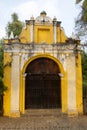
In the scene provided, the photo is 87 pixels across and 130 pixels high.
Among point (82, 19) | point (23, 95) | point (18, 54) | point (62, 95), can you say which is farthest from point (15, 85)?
point (82, 19)

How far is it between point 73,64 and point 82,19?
17.7 ft

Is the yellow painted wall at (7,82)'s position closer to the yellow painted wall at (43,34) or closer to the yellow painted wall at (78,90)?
the yellow painted wall at (43,34)

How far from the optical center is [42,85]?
60.2ft

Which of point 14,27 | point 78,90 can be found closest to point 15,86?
point 78,90

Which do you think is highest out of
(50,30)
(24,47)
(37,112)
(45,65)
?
(50,30)

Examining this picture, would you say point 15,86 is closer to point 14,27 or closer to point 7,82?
point 7,82

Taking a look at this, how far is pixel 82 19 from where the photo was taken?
13.4m

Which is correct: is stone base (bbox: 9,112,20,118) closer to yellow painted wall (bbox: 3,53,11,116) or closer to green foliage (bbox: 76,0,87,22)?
yellow painted wall (bbox: 3,53,11,116)

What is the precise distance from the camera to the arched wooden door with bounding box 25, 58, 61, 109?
18.2 metres

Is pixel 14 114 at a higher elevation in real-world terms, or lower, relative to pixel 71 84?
lower

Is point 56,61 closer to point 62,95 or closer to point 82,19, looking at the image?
point 62,95

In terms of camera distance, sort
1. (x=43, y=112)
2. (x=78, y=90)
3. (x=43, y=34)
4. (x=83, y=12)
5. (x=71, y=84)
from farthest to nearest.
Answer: (x=43, y=34) → (x=78, y=90) → (x=71, y=84) → (x=43, y=112) → (x=83, y=12)

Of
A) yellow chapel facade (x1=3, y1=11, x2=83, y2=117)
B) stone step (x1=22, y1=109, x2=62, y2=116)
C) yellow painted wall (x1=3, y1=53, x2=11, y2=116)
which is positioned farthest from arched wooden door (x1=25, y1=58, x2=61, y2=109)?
yellow painted wall (x1=3, y1=53, x2=11, y2=116)

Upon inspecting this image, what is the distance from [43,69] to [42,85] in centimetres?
109
